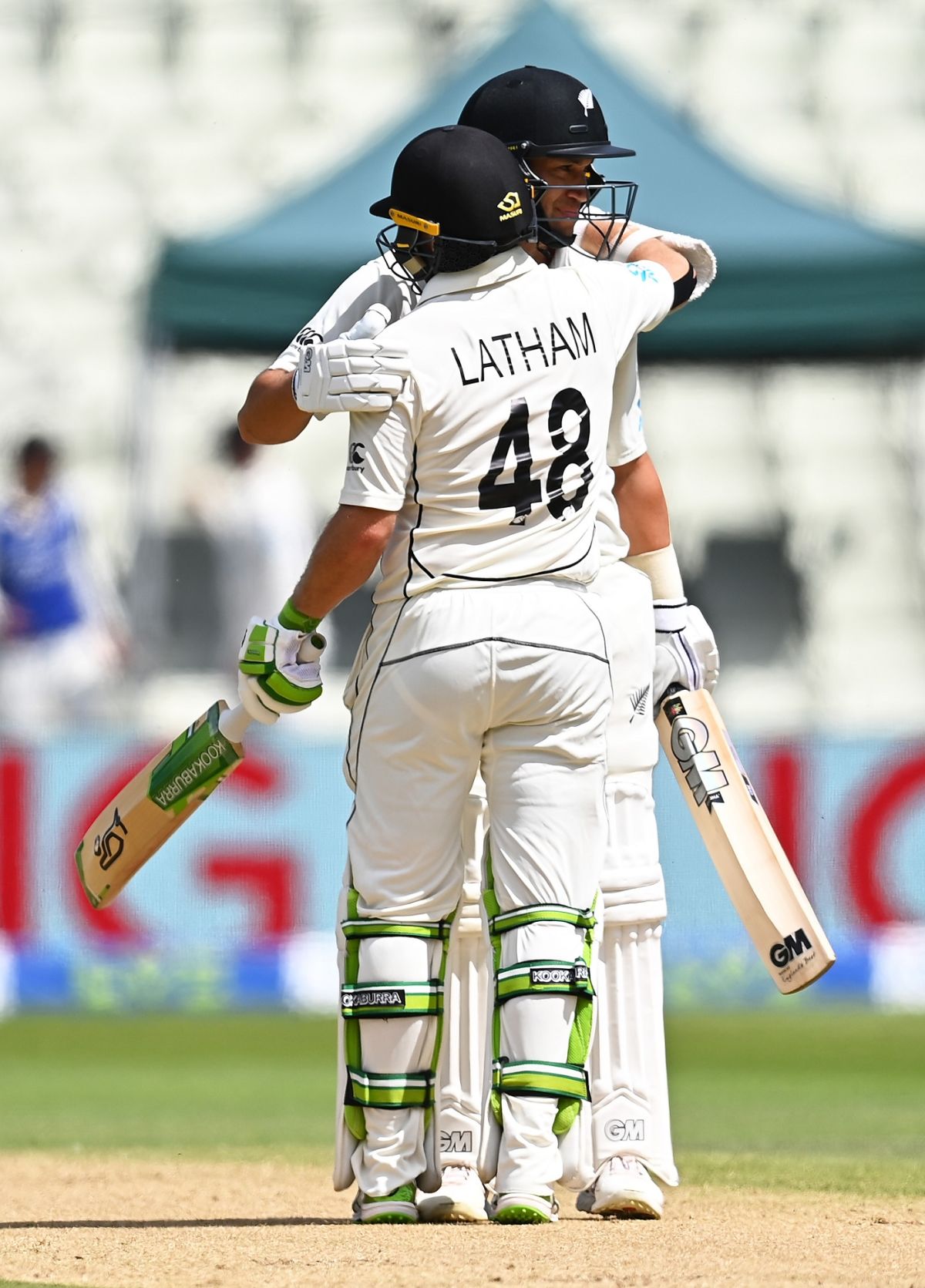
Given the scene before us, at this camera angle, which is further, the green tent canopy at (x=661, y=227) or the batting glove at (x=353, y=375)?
the green tent canopy at (x=661, y=227)

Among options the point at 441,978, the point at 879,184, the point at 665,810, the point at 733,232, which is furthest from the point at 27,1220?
the point at 879,184

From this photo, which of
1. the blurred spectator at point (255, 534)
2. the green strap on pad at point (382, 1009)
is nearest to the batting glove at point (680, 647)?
the green strap on pad at point (382, 1009)

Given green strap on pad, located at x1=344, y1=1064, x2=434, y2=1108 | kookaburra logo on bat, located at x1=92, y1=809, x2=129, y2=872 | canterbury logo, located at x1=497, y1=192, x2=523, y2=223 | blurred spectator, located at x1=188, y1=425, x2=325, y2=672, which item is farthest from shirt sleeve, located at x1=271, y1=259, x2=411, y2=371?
blurred spectator, located at x1=188, y1=425, x2=325, y2=672

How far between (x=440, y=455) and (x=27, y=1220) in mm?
1625

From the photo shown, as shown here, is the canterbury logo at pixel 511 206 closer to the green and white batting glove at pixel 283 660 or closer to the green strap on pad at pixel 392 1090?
the green and white batting glove at pixel 283 660

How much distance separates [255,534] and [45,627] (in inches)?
42.3

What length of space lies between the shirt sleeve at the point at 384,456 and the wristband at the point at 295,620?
231 mm

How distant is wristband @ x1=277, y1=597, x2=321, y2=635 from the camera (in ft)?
13.1

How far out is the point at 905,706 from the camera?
1216 cm

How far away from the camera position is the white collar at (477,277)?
13.0 feet

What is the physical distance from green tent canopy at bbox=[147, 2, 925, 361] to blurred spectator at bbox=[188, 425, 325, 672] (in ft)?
2.41

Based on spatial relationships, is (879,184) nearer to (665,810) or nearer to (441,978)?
(665,810)

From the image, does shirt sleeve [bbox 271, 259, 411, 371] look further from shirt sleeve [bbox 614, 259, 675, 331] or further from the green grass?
the green grass

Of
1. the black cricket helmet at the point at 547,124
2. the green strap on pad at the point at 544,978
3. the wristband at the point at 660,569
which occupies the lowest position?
the green strap on pad at the point at 544,978
